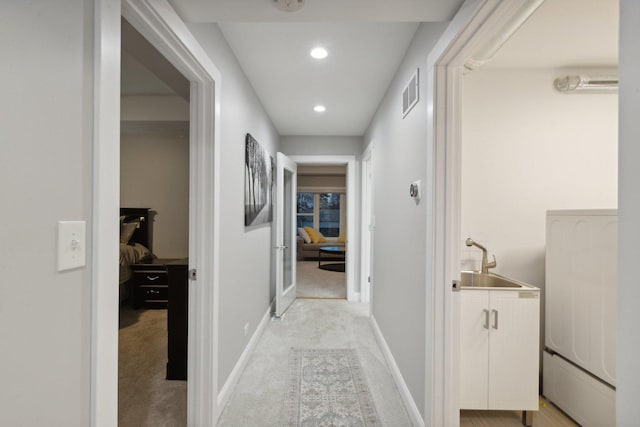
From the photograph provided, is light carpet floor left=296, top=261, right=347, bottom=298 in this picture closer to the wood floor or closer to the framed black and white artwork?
the framed black and white artwork

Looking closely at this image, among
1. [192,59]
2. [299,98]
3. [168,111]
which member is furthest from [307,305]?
[192,59]

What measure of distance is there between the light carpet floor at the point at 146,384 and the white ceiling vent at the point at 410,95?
7.90 feet

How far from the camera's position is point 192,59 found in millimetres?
1497

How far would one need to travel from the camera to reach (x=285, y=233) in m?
4.09

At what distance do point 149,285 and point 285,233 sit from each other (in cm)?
185

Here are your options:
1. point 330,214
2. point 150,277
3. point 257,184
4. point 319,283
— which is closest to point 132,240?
point 150,277

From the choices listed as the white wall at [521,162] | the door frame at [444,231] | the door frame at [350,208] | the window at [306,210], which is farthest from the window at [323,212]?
the door frame at [444,231]

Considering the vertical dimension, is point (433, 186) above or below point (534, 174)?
below

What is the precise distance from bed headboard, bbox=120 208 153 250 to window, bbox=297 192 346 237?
5.15 metres

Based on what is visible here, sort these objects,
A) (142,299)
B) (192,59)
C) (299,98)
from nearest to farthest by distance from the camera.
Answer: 1. (192,59)
2. (299,98)
3. (142,299)

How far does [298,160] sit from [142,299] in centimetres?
277

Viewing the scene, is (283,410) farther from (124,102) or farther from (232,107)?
(124,102)

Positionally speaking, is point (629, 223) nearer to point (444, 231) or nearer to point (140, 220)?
point (444, 231)

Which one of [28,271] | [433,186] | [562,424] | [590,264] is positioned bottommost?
[562,424]
